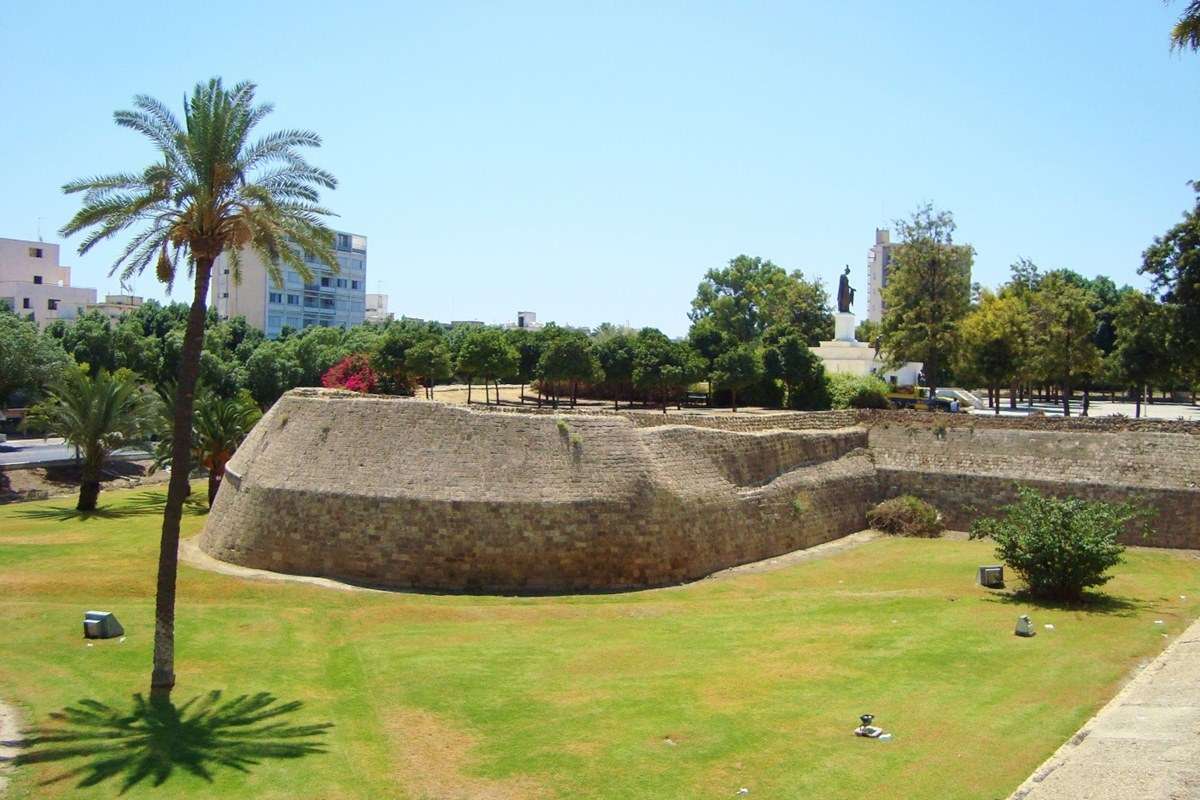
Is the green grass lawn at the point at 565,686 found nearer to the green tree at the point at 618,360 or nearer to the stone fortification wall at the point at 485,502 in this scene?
the stone fortification wall at the point at 485,502

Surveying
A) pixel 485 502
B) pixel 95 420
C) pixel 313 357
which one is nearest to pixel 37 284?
pixel 313 357

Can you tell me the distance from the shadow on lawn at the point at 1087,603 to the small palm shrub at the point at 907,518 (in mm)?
9113

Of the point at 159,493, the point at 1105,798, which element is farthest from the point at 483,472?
the point at 159,493

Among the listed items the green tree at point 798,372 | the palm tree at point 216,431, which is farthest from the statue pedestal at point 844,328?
the palm tree at point 216,431

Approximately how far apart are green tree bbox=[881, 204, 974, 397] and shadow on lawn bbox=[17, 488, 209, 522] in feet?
107

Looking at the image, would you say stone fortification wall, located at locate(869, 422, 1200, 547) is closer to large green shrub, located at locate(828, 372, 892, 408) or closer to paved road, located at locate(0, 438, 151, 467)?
large green shrub, located at locate(828, 372, 892, 408)

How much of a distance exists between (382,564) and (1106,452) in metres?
22.3

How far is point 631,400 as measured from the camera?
58.5m

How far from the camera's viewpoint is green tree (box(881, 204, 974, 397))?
161 feet

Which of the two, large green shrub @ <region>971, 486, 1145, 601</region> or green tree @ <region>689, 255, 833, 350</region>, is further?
green tree @ <region>689, 255, 833, 350</region>

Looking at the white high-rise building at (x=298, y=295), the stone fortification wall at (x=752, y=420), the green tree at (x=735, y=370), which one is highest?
the white high-rise building at (x=298, y=295)

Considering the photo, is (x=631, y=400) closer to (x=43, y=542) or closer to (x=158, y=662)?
(x=43, y=542)

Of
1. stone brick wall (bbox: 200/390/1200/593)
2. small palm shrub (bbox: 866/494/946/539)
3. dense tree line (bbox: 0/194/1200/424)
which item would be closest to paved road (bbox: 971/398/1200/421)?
dense tree line (bbox: 0/194/1200/424)

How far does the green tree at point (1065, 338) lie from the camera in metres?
53.0
